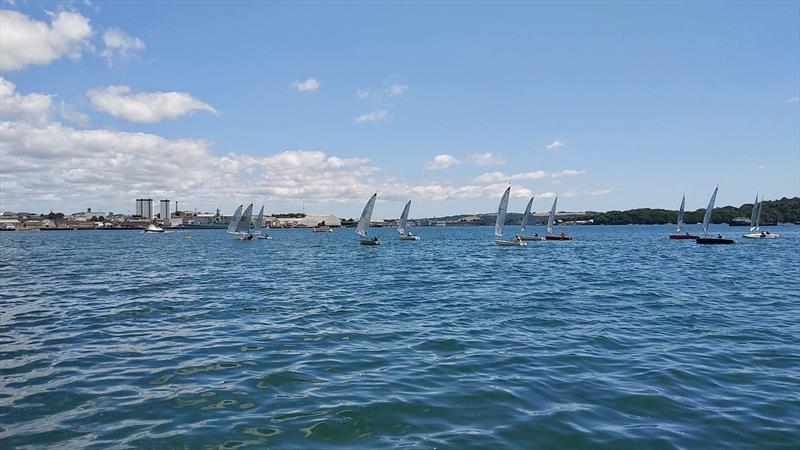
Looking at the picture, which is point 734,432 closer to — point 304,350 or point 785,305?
point 304,350

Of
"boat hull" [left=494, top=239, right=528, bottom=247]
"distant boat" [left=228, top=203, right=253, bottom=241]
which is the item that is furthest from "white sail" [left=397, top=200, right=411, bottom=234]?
"distant boat" [left=228, top=203, right=253, bottom=241]

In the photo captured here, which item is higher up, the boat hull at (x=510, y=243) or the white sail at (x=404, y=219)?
the white sail at (x=404, y=219)

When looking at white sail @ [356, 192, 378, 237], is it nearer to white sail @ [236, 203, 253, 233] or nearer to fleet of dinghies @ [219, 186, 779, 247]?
fleet of dinghies @ [219, 186, 779, 247]

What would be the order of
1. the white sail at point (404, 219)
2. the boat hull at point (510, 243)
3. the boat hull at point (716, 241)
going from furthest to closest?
the white sail at point (404, 219)
the boat hull at point (716, 241)
the boat hull at point (510, 243)

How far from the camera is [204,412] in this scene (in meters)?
11.0

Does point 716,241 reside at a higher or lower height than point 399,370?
higher

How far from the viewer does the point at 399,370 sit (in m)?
14.4

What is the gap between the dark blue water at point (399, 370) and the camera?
1001 centimetres

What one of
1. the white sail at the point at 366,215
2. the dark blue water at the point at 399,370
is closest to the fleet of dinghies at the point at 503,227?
the white sail at the point at 366,215

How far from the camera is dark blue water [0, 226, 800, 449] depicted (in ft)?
32.8

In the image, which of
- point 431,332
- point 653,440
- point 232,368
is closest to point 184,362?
point 232,368

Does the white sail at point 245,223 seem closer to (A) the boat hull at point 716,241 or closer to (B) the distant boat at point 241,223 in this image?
(B) the distant boat at point 241,223

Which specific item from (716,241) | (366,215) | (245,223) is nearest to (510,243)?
(366,215)

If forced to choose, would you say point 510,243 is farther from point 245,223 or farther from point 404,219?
point 245,223
